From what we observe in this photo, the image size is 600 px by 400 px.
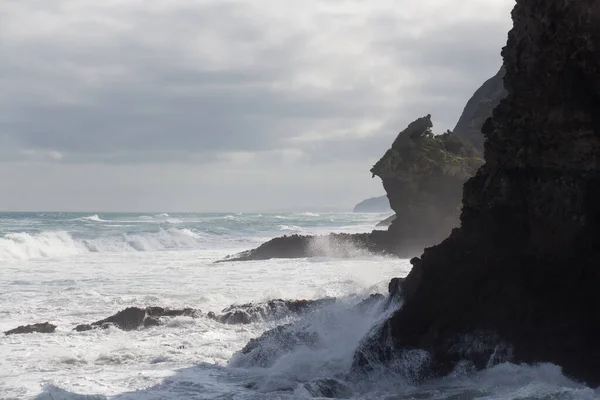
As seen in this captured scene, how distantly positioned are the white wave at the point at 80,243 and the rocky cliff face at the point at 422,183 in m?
19.5

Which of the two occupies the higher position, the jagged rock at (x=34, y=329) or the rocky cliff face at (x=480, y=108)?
the rocky cliff face at (x=480, y=108)

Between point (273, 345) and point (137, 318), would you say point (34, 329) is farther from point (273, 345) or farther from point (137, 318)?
point (273, 345)

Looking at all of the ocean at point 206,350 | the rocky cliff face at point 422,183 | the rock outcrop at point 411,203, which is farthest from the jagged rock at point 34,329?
the rocky cliff face at point 422,183

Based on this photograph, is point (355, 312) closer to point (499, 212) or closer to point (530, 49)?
point (499, 212)

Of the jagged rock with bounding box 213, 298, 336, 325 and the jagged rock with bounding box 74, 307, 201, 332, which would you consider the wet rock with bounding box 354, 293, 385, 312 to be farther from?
the jagged rock with bounding box 74, 307, 201, 332

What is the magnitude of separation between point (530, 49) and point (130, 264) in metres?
26.1

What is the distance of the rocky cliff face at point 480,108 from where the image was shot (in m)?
45.0

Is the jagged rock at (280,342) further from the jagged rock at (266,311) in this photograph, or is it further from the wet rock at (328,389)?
the jagged rock at (266,311)

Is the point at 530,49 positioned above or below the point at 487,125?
above

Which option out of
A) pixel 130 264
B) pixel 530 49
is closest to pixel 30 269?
pixel 130 264

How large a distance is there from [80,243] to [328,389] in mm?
43130

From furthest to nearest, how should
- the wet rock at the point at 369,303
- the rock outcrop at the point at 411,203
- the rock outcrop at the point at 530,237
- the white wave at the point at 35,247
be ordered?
the white wave at the point at 35,247 → the rock outcrop at the point at 411,203 → the wet rock at the point at 369,303 → the rock outcrop at the point at 530,237

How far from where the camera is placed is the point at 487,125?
482 inches

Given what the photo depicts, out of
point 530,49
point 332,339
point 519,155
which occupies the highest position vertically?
point 530,49
